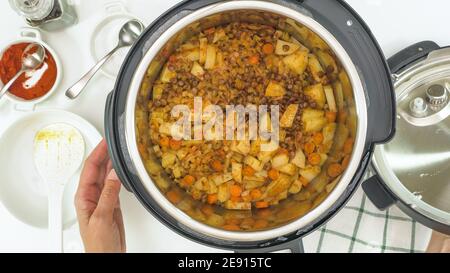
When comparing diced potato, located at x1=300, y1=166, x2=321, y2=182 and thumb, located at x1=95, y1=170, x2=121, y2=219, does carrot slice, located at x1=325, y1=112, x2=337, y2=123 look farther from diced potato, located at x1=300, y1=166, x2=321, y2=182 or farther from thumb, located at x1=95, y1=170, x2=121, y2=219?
thumb, located at x1=95, y1=170, x2=121, y2=219

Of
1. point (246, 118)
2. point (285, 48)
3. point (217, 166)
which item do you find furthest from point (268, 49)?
point (217, 166)

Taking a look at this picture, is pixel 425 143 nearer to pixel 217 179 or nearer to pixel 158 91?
pixel 217 179

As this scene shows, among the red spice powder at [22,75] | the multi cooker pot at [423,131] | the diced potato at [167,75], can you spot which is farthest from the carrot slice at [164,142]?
the multi cooker pot at [423,131]

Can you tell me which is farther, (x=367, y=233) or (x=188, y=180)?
(x=367, y=233)

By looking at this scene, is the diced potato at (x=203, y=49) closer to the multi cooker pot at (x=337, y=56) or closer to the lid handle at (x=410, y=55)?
the multi cooker pot at (x=337, y=56)

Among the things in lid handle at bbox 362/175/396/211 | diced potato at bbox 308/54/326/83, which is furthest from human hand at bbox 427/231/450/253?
diced potato at bbox 308/54/326/83
